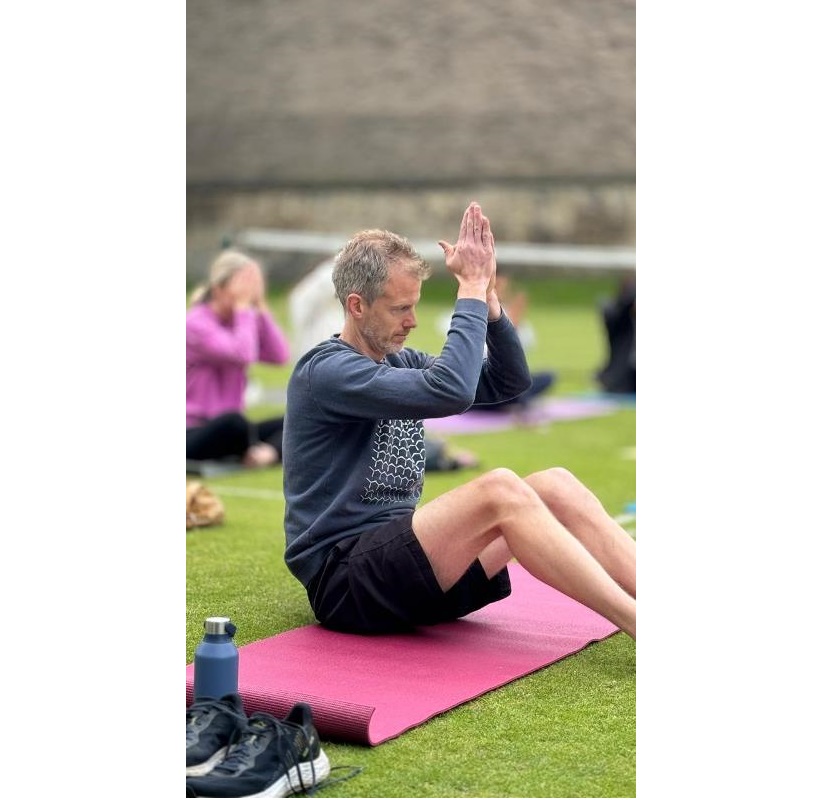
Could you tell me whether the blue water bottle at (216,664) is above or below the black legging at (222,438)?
below

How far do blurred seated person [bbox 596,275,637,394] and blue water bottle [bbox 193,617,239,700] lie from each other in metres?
8.18

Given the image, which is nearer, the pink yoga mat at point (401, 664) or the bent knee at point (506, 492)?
the pink yoga mat at point (401, 664)

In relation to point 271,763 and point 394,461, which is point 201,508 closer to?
point 394,461

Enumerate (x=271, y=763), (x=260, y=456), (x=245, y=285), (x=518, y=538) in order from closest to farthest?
(x=271, y=763) → (x=518, y=538) → (x=245, y=285) → (x=260, y=456)

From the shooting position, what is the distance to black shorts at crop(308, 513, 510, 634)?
3.66 meters

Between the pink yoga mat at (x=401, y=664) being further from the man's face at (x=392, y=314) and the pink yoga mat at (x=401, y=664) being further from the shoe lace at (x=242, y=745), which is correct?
the man's face at (x=392, y=314)

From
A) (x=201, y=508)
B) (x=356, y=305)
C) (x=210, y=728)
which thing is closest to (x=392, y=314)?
(x=356, y=305)

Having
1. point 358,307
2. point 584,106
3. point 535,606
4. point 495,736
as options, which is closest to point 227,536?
point 535,606

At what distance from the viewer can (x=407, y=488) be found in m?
3.90

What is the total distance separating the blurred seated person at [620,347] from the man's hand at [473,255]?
24.8 ft

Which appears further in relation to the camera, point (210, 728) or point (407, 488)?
point (407, 488)

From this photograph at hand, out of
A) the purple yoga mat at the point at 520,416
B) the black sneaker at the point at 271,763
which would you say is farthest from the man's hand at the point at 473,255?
the purple yoga mat at the point at 520,416

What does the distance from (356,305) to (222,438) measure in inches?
151

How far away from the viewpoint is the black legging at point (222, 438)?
24.1 feet
